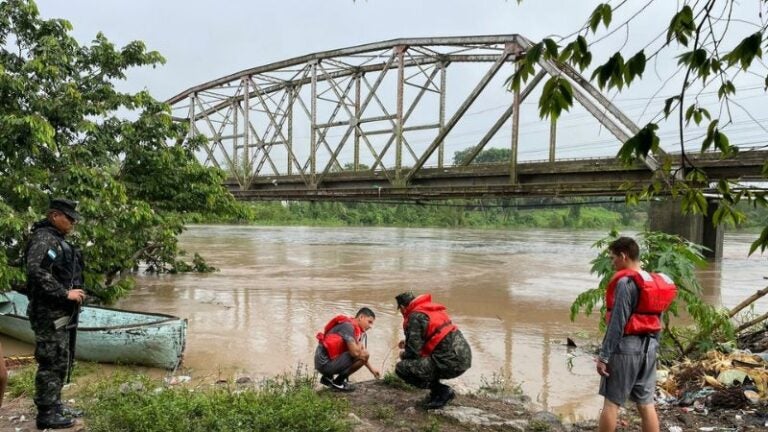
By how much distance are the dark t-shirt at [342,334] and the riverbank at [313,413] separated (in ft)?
0.90

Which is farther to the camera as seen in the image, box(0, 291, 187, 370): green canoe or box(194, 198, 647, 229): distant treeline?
box(194, 198, 647, 229): distant treeline

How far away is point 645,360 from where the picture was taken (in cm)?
367

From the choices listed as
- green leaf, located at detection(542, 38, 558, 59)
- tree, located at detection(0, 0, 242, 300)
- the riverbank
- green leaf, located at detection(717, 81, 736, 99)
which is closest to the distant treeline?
tree, located at detection(0, 0, 242, 300)

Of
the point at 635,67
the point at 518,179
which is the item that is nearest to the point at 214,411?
the point at 635,67

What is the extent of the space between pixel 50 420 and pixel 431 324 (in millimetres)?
2855

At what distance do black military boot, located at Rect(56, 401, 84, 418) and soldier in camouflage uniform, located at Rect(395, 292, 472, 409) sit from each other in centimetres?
255

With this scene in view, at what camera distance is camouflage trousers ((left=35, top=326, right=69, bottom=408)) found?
421 cm

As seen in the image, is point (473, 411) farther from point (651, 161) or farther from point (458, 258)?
point (458, 258)

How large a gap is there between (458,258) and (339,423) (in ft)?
68.4

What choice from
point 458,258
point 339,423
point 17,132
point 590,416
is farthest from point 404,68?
point 339,423

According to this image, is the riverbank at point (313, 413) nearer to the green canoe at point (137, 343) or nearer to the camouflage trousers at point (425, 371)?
the camouflage trousers at point (425, 371)

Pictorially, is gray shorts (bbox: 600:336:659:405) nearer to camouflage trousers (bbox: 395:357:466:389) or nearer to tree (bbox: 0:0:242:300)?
camouflage trousers (bbox: 395:357:466:389)

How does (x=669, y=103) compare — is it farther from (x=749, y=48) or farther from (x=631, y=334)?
(x=631, y=334)

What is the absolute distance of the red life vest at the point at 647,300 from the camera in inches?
139
